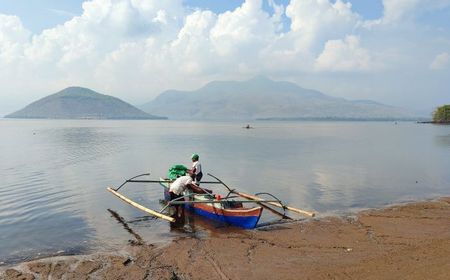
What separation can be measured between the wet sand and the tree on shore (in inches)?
7303

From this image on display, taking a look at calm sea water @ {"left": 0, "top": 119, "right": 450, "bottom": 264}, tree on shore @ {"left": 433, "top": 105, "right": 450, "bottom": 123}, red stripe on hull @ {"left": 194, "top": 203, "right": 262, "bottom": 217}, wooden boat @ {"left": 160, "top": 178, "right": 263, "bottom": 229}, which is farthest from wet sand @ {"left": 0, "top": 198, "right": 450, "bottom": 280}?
tree on shore @ {"left": 433, "top": 105, "right": 450, "bottom": 123}

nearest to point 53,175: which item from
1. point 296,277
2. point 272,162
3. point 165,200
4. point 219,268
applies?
point 165,200

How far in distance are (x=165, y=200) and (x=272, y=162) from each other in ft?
77.0

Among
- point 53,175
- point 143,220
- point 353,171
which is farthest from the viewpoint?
point 353,171

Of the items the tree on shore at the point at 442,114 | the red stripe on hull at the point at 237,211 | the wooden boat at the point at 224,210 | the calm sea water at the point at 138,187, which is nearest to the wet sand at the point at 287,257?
the wooden boat at the point at 224,210

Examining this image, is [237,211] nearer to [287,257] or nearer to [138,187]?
[287,257]

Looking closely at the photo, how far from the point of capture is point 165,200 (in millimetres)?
24625

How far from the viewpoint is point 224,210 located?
18.6 metres

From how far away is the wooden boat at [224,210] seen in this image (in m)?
18.0

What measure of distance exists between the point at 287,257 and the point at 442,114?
197 m

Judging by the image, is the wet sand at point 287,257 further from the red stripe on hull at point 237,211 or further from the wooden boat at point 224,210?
the red stripe on hull at point 237,211

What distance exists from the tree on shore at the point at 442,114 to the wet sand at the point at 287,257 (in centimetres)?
18550

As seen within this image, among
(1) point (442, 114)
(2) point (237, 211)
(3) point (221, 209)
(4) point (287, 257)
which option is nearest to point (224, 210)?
(3) point (221, 209)

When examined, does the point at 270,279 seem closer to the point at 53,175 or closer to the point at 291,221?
the point at 291,221
